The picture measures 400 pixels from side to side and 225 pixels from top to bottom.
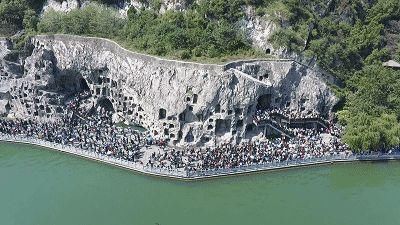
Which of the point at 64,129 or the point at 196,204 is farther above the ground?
the point at 64,129

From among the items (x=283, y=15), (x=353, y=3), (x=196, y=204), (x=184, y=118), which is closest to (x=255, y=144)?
(x=184, y=118)

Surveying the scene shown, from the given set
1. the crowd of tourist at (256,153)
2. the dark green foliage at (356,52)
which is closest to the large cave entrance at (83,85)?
the crowd of tourist at (256,153)

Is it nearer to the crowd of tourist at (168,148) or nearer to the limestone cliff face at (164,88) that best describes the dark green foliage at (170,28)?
the limestone cliff face at (164,88)

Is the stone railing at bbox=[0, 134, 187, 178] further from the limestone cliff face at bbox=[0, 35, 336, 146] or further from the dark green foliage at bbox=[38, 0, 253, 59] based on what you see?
the dark green foliage at bbox=[38, 0, 253, 59]

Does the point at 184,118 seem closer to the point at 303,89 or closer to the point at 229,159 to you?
the point at 229,159

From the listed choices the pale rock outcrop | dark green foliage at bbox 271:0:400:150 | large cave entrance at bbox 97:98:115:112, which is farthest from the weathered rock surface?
dark green foliage at bbox 271:0:400:150

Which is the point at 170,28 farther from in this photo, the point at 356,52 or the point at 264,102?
the point at 356,52

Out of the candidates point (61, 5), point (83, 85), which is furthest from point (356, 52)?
point (61, 5)
